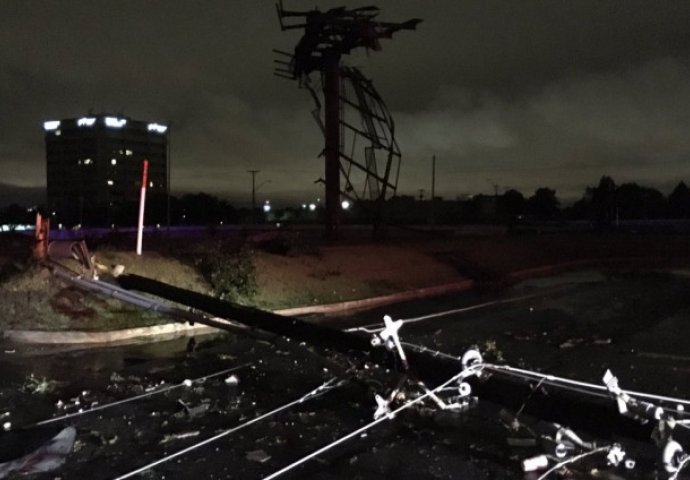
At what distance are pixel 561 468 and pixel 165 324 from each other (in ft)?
27.6

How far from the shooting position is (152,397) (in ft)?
27.0

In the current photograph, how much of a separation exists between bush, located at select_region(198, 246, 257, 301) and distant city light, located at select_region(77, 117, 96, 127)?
120 meters

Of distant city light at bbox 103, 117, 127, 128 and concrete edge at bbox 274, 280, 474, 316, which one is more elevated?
distant city light at bbox 103, 117, 127, 128

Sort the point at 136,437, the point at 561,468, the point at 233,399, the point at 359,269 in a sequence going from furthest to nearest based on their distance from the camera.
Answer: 1. the point at 359,269
2. the point at 233,399
3. the point at 136,437
4. the point at 561,468

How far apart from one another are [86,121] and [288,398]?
426ft

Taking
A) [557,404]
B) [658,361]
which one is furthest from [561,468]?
[658,361]

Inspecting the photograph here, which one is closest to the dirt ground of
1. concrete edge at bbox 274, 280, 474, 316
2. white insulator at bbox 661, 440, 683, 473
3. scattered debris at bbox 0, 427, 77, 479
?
concrete edge at bbox 274, 280, 474, 316

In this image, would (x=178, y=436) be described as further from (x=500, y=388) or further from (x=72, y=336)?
(x=72, y=336)

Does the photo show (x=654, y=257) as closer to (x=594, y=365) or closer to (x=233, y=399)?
(x=594, y=365)

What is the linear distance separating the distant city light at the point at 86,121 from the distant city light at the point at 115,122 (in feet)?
7.73

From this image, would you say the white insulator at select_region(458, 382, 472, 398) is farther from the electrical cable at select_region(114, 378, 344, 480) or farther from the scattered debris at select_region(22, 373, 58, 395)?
the scattered debris at select_region(22, 373, 58, 395)

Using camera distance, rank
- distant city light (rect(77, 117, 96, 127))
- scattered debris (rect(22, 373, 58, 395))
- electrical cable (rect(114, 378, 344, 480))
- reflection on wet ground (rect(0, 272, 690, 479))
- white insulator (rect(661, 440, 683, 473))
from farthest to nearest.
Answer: distant city light (rect(77, 117, 96, 127)), scattered debris (rect(22, 373, 58, 395)), reflection on wet ground (rect(0, 272, 690, 479)), electrical cable (rect(114, 378, 344, 480)), white insulator (rect(661, 440, 683, 473))

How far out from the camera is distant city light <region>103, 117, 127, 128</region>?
412 ft

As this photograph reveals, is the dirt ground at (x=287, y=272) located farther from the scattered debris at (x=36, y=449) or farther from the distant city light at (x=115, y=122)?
the distant city light at (x=115, y=122)
